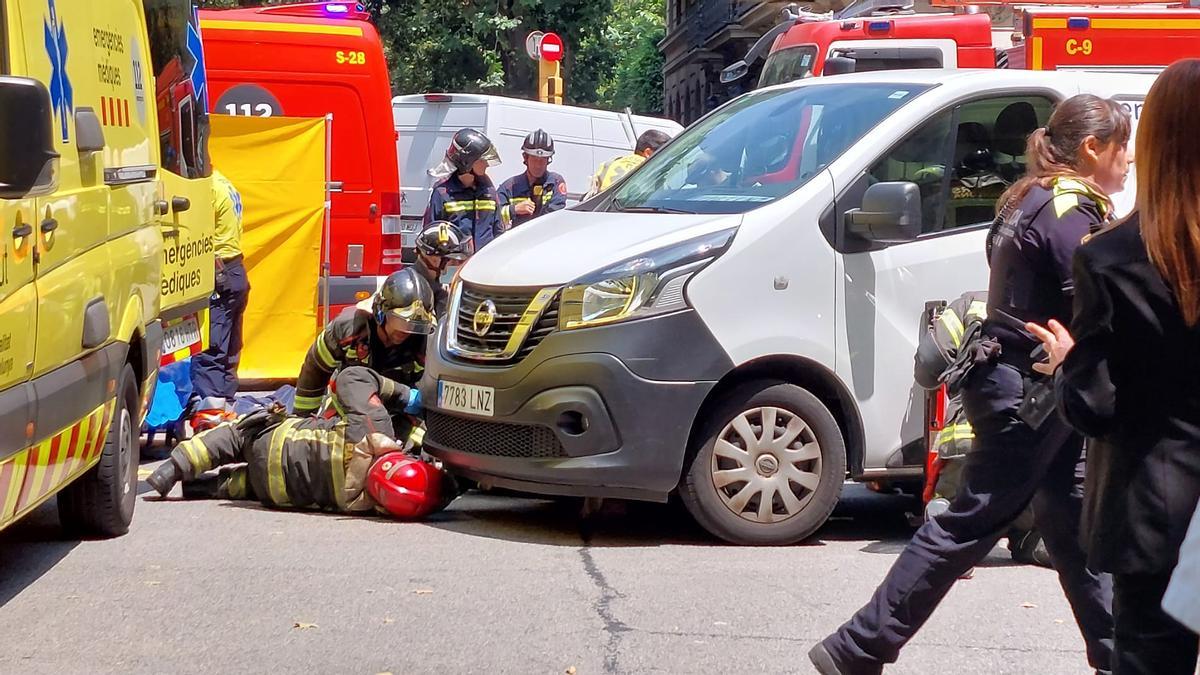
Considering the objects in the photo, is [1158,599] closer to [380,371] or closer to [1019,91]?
[1019,91]

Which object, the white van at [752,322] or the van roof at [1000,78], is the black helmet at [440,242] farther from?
the van roof at [1000,78]

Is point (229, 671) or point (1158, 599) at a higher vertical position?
point (1158, 599)

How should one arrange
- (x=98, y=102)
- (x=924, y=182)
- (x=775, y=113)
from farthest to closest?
1. (x=775, y=113)
2. (x=924, y=182)
3. (x=98, y=102)

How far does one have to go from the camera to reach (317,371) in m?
7.91

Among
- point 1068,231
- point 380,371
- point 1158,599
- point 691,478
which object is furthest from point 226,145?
point 1158,599

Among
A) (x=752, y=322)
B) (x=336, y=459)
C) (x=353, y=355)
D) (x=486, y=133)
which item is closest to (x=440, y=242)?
(x=353, y=355)

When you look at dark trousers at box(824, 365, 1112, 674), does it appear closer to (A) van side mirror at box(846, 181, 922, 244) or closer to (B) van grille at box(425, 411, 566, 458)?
(A) van side mirror at box(846, 181, 922, 244)

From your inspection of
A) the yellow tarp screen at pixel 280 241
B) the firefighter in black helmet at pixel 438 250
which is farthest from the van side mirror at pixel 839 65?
the firefighter in black helmet at pixel 438 250

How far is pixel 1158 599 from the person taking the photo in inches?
129

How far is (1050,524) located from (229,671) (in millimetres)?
2360

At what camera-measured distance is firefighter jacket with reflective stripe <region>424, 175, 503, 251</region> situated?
1108cm

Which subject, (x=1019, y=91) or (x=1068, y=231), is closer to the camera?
(x=1068, y=231)

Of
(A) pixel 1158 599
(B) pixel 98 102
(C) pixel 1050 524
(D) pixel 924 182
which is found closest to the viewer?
(A) pixel 1158 599

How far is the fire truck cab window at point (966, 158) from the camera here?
7066 millimetres
